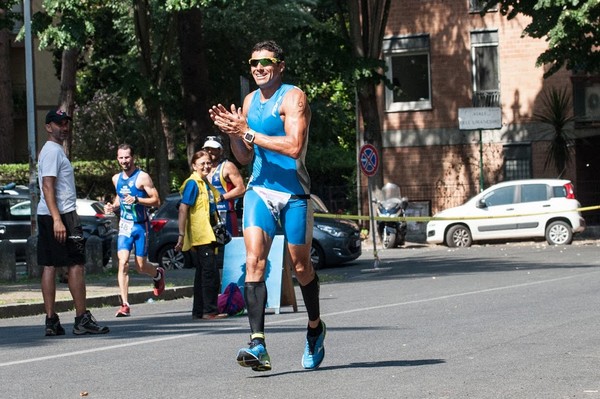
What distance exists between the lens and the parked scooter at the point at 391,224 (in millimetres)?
36719

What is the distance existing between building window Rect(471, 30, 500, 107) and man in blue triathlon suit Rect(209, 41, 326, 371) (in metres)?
34.7

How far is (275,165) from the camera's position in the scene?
9.44 m

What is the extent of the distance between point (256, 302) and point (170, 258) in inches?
722

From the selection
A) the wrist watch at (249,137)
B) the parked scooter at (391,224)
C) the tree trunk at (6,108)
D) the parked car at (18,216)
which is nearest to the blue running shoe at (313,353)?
the wrist watch at (249,137)

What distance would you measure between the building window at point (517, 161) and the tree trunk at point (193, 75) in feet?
43.6

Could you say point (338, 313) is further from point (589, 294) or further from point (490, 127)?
point (490, 127)

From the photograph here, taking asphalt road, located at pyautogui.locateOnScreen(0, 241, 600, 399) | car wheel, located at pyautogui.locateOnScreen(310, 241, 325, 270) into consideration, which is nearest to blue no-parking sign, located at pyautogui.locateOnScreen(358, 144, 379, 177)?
car wheel, located at pyautogui.locateOnScreen(310, 241, 325, 270)

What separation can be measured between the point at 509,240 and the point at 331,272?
1136 centimetres

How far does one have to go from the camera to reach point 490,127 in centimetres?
4131

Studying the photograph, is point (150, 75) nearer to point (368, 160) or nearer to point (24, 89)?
point (368, 160)

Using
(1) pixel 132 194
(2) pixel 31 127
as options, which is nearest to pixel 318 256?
(2) pixel 31 127

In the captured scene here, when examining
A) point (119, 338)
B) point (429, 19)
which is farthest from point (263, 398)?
point (429, 19)

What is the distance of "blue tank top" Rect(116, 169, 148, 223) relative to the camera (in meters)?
16.0

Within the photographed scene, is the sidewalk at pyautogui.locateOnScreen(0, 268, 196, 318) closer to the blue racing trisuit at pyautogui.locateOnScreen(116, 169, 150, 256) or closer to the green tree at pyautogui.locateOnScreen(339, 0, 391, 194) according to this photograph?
the blue racing trisuit at pyautogui.locateOnScreen(116, 169, 150, 256)
